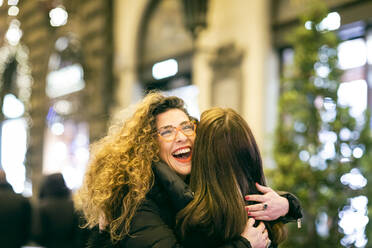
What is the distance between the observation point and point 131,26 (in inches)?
439

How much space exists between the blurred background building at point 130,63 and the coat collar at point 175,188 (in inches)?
70.8

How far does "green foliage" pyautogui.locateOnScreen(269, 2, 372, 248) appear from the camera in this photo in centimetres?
522

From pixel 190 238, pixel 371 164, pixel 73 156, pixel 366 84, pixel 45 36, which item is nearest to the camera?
pixel 190 238

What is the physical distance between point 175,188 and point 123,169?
1.08 feet

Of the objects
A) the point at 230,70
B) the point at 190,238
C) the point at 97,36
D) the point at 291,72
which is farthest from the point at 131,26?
the point at 190,238

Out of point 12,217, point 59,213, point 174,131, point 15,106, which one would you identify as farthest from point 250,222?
point 15,106

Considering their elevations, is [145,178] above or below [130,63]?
below

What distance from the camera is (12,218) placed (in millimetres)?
5047

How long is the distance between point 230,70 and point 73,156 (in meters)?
Answer: 6.02

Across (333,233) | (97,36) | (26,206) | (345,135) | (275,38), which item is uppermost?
(97,36)

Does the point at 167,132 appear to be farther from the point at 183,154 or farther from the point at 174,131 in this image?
the point at 183,154

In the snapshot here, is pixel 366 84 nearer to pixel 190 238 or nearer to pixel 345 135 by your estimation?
pixel 345 135

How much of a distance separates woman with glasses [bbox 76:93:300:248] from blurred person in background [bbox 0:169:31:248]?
95.2 inches

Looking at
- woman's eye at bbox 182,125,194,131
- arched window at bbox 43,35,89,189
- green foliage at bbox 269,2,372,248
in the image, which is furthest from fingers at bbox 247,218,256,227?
arched window at bbox 43,35,89,189
